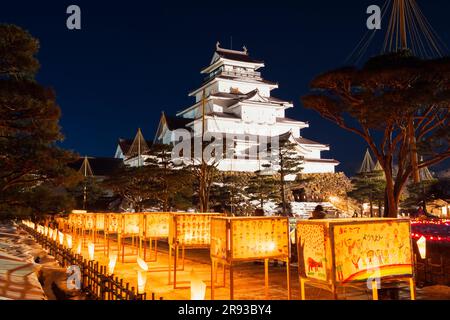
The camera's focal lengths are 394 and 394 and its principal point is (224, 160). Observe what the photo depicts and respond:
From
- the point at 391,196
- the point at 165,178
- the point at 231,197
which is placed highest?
the point at 165,178

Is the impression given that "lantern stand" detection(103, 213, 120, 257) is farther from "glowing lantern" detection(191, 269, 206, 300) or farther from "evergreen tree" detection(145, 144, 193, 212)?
"glowing lantern" detection(191, 269, 206, 300)

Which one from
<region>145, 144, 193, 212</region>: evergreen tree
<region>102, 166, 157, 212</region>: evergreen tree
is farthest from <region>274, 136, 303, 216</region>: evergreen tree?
<region>102, 166, 157, 212</region>: evergreen tree

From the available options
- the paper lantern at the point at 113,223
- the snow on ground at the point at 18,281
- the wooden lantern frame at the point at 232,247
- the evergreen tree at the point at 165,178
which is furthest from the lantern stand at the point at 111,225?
the evergreen tree at the point at 165,178

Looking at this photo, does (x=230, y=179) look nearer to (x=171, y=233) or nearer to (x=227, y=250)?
(x=171, y=233)

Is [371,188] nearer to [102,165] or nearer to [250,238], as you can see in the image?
[250,238]

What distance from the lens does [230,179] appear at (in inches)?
1324

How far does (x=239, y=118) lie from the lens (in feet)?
154

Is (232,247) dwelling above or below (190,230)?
below

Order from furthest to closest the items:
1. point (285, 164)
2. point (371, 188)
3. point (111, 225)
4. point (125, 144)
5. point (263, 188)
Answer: point (125, 144), point (285, 164), point (371, 188), point (263, 188), point (111, 225)

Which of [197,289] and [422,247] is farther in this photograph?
[422,247]

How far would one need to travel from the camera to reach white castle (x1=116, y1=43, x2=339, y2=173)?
45406 mm

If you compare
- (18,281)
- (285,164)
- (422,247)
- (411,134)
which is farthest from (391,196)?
(285,164)

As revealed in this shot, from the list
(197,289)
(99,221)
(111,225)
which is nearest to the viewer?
(197,289)
